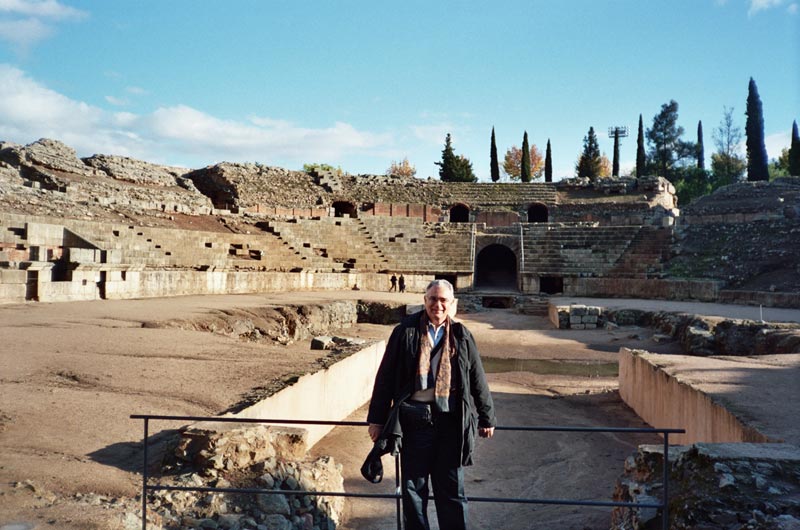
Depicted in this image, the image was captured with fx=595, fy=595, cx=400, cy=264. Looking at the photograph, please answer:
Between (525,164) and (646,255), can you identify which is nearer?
(646,255)

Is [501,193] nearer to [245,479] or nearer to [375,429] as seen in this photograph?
[245,479]

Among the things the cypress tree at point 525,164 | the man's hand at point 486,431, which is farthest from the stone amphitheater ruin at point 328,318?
the cypress tree at point 525,164

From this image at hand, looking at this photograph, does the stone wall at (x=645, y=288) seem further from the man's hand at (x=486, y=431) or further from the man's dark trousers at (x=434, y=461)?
the man's dark trousers at (x=434, y=461)

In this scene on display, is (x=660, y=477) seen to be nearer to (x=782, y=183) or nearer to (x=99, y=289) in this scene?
(x=99, y=289)

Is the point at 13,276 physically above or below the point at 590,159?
below

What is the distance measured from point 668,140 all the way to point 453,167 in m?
24.3

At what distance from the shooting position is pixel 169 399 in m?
6.43

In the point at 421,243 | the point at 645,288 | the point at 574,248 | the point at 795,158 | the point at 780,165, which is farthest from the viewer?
the point at 780,165

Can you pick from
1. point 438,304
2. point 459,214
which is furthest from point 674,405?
point 459,214

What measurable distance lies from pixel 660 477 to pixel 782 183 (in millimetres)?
42499

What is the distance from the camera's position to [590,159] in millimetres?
50500

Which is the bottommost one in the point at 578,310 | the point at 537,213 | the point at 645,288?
the point at 578,310

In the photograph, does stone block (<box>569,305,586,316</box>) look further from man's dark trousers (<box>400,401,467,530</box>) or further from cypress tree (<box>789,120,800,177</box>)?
cypress tree (<box>789,120,800,177</box>)

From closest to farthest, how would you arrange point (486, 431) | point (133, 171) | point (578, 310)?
point (486, 431), point (578, 310), point (133, 171)
